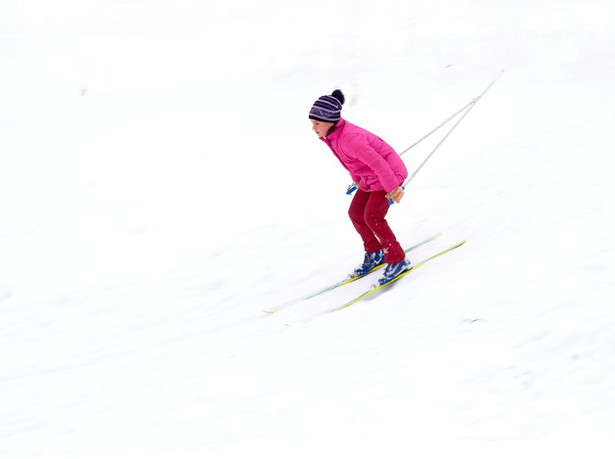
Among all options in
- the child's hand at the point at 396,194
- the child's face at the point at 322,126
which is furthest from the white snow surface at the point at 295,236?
the child's face at the point at 322,126

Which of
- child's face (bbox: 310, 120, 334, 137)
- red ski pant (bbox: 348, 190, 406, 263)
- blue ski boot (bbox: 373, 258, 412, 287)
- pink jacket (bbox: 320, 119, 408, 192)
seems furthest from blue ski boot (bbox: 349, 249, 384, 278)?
child's face (bbox: 310, 120, 334, 137)

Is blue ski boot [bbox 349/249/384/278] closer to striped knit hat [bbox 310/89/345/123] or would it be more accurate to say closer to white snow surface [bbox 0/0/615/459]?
white snow surface [bbox 0/0/615/459]

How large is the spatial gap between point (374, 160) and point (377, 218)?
64cm

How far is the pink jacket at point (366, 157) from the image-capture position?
527cm

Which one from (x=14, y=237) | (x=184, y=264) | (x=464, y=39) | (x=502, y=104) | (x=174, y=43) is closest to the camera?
(x=184, y=264)

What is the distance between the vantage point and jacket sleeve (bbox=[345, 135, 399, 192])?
17.3 feet

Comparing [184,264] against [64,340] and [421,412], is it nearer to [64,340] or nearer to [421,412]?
[64,340]

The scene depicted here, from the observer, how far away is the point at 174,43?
16406 mm

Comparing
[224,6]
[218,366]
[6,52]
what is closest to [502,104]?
[218,366]

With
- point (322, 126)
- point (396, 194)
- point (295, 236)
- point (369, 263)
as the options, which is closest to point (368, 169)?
point (396, 194)

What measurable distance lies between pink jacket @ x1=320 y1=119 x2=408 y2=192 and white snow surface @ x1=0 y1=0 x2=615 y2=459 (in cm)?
100

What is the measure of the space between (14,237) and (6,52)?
9.58 m

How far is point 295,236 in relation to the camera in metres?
Answer: 8.27

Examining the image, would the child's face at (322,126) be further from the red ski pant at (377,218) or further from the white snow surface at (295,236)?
the white snow surface at (295,236)
